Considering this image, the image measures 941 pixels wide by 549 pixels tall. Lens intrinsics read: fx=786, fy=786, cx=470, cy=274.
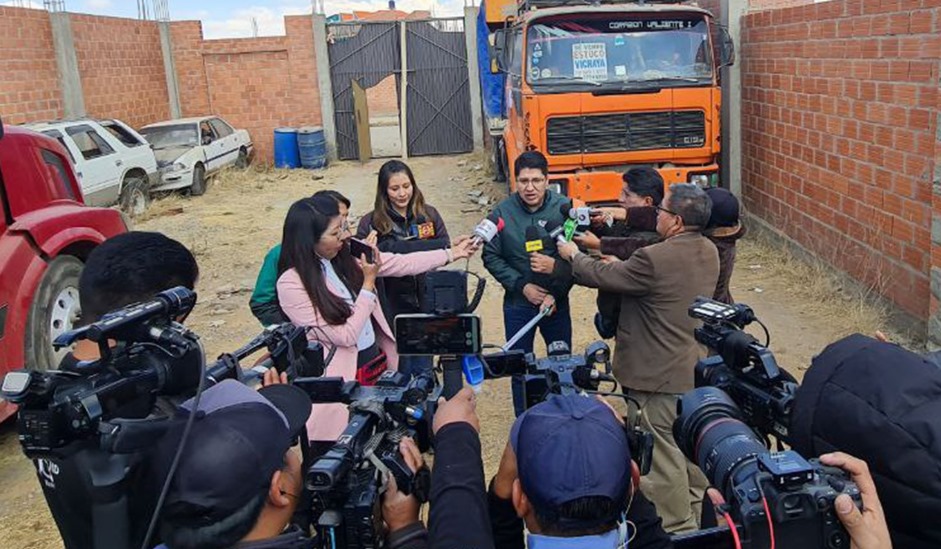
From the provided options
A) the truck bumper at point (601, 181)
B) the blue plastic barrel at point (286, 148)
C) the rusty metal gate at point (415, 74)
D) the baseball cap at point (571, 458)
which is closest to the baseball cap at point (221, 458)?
the baseball cap at point (571, 458)

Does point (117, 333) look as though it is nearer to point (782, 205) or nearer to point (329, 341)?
point (329, 341)

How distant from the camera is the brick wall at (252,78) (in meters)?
17.9

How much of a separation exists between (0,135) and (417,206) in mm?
2387

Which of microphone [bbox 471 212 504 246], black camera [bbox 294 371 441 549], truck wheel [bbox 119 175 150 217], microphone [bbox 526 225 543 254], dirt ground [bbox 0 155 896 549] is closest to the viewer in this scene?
black camera [bbox 294 371 441 549]

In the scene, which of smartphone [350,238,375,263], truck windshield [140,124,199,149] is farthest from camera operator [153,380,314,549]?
truck windshield [140,124,199,149]

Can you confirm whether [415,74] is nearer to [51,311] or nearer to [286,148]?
[286,148]

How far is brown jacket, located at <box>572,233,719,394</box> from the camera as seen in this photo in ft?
10.7

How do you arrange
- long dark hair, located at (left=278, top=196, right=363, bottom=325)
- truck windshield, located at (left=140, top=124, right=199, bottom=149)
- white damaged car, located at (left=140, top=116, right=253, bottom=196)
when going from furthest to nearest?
truck windshield, located at (left=140, top=124, right=199, bottom=149)
white damaged car, located at (left=140, top=116, right=253, bottom=196)
long dark hair, located at (left=278, top=196, right=363, bottom=325)

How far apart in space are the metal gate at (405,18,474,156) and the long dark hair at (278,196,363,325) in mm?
15479

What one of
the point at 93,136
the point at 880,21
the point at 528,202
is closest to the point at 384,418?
the point at 528,202

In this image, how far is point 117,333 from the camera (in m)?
1.67

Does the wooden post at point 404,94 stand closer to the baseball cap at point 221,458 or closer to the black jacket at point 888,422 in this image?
the baseball cap at point 221,458

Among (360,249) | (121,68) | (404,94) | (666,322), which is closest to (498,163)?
(404,94)

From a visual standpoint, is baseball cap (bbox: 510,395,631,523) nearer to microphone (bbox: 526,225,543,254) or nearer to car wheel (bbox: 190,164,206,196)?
microphone (bbox: 526,225,543,254)
